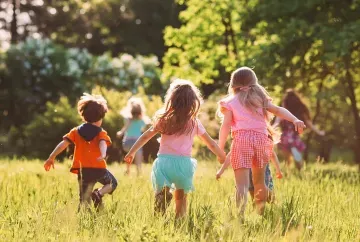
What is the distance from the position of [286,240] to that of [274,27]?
1232 centimetres

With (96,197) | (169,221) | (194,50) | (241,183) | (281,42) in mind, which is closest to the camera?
(169,221)

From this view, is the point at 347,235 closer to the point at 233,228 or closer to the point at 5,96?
the point at 233,228

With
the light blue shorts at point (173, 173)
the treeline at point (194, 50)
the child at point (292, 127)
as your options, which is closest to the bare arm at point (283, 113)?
the light blue shorts at point (173, 173)

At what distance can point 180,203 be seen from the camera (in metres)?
6.64

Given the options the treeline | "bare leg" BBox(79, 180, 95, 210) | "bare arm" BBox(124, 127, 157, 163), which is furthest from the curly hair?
the treeline

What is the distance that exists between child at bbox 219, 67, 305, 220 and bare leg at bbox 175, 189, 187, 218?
0.73 metres

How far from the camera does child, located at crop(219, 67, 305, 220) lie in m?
7.21

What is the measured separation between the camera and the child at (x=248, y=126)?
7211 millimetres

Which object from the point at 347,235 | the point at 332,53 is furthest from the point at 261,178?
the point at 332,53

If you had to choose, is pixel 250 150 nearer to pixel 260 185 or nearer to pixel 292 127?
pixel 260 185

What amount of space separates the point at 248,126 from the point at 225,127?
24 centimetres

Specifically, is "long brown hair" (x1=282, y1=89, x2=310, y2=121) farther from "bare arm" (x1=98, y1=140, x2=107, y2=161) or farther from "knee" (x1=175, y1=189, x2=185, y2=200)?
"knee" (x1=175, y1=189, x2=185, y2=200)

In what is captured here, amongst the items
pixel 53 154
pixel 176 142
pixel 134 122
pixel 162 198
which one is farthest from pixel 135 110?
pixel 162 198

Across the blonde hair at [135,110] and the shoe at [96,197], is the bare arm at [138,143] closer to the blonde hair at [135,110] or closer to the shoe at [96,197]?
the shoe at [96,197]
